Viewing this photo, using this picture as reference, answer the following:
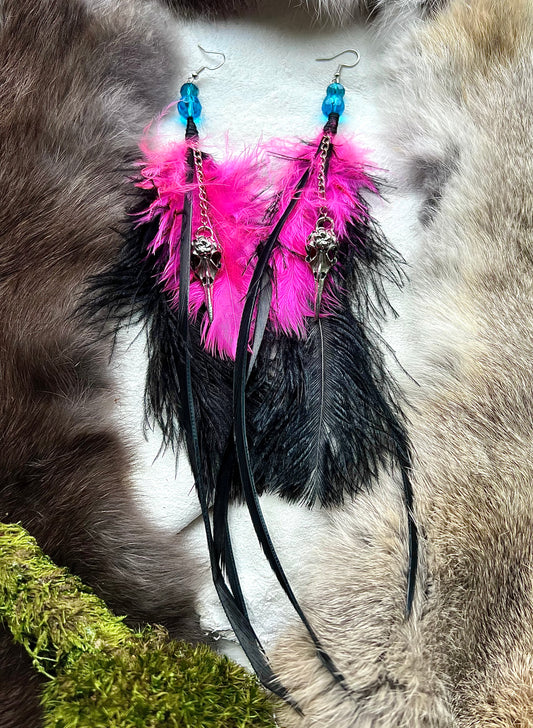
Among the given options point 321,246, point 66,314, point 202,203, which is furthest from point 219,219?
point 66,314

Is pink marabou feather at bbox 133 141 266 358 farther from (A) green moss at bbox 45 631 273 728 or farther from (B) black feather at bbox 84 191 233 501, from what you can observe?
(A) green moss at bbox 45 631 273 728

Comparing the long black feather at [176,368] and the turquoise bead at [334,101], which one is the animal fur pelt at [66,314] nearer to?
the long black feather at [176,368]

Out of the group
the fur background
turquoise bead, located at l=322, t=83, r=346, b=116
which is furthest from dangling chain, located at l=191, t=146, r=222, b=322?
turquoise bead, located at l=322, t=83, r=346, b=116

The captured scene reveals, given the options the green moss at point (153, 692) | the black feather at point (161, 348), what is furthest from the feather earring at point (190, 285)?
the green moss at point (153, 692)

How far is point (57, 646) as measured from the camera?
646mm

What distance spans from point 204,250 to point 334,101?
321mm

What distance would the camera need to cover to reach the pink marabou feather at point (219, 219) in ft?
2.58

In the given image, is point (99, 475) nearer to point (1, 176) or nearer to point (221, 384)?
point (221, 384)

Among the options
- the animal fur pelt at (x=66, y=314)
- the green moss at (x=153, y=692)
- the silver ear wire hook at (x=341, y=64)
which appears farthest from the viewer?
the silver ear wire hook at (x=341, y=64)

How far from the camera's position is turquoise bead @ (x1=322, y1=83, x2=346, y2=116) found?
2.70 ft

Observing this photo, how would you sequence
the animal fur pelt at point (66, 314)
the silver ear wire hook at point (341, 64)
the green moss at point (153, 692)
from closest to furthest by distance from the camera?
the green moss at point (153, 692), the animal fur pelt at point (66, 314), the silver ear wire hook at point (341, 64)

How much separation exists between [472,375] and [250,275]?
1.15ft

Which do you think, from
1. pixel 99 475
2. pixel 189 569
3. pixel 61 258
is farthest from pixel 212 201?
pixel 189 569

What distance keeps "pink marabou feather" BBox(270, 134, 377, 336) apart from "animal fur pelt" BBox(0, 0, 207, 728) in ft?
0.83
